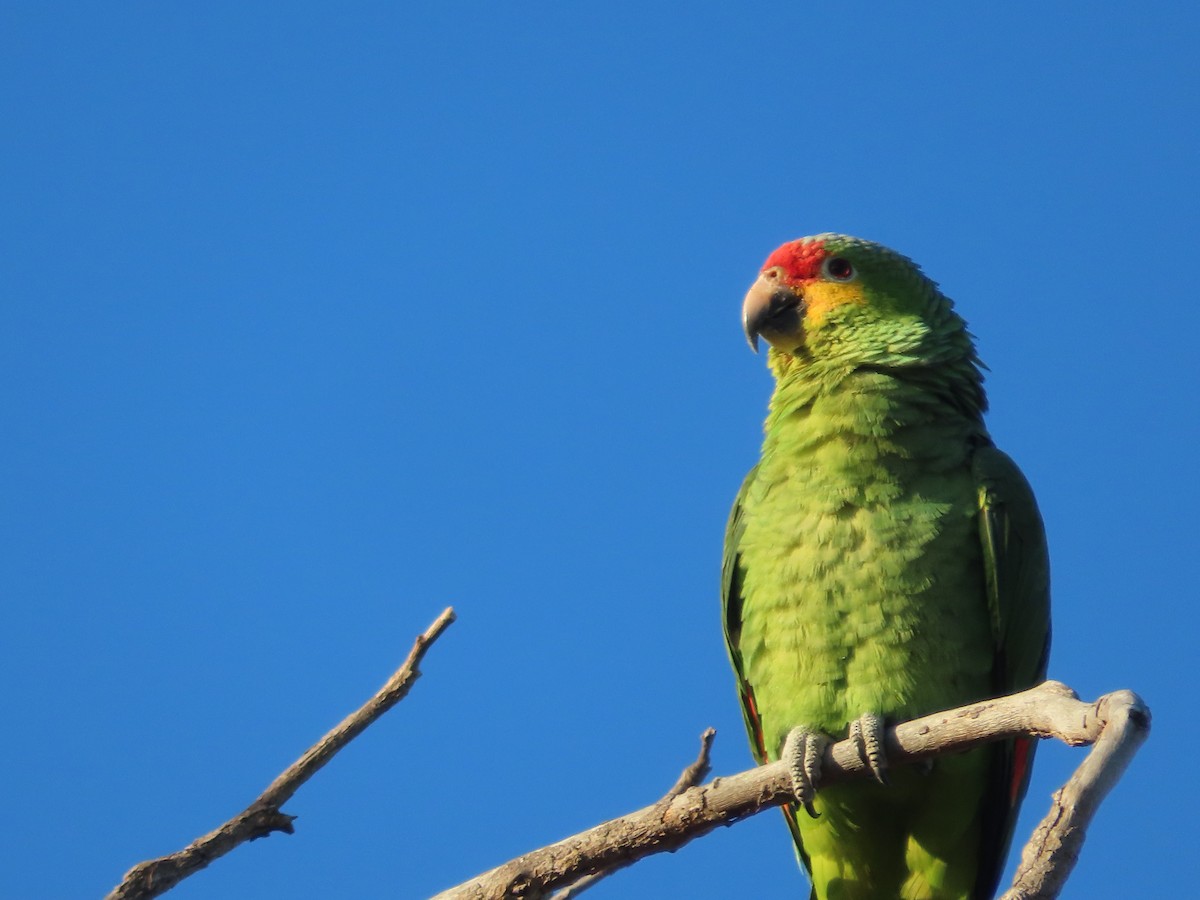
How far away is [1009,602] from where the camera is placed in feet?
14.3

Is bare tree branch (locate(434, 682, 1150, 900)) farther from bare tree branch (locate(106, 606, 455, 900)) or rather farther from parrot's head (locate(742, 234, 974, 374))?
parrot's head (locate(742, 234, 974, 374))

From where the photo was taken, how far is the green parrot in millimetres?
4219

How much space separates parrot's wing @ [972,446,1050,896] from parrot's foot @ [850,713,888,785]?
64 centimetres

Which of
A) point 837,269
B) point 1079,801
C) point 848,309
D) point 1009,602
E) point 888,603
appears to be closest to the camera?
point 1079,801

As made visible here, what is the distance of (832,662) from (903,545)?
490 mm

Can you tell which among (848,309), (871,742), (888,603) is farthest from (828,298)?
(871,742)

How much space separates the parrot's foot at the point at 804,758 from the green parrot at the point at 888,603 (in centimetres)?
1

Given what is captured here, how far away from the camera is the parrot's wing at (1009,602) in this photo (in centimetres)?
434

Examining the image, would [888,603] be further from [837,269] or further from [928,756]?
[837,269]

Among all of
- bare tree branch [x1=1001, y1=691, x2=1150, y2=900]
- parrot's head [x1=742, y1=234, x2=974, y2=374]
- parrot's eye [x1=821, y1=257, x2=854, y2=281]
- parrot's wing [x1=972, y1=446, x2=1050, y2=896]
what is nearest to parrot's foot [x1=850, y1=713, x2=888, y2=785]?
parrot's wing [x1=972, y1=446, x2=1050, y2=896]

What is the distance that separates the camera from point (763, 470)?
4.83m

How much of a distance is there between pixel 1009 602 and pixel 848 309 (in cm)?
144

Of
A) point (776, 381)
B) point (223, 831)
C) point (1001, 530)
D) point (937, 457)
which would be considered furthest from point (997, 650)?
point (223, 831)

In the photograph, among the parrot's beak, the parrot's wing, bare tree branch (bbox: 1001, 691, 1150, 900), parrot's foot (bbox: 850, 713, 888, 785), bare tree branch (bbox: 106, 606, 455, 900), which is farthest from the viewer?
the parrot's beak
